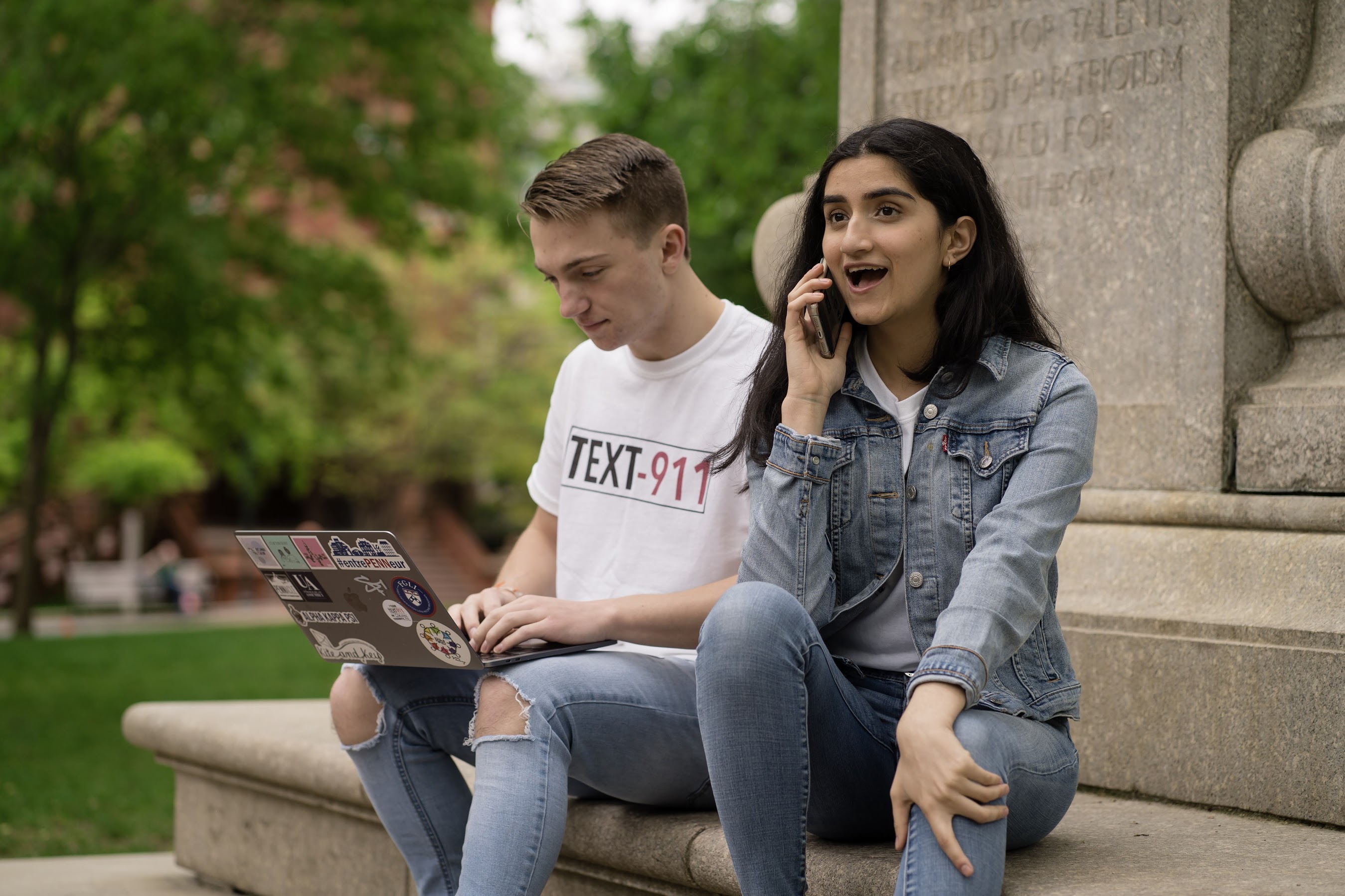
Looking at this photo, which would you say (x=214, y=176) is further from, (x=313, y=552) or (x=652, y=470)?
(x=313, y=552)

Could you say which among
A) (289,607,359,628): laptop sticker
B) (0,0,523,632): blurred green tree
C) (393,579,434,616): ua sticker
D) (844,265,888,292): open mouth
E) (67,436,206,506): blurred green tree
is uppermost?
(0,0,523,632): blurred green tree

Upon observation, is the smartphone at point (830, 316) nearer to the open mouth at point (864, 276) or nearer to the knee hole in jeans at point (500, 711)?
the open mouth at point (864, 276)

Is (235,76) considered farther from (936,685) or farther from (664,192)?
(936,685)

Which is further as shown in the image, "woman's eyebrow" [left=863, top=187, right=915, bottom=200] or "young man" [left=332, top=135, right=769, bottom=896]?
"young man" [left=332, top=135, right=769, bottom=896]

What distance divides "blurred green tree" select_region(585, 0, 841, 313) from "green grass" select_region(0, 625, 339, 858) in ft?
18.6

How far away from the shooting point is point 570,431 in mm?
3375

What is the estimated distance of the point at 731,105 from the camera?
16.9 meters

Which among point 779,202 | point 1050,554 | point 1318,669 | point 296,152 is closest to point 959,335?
point 1050,554

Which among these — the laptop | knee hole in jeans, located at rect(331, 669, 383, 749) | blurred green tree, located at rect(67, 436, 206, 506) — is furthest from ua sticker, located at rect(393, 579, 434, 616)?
blurred green tree, located at rect(67, 436, 206, 506)

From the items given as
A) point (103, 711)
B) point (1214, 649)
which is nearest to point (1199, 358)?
point (1214, 649)

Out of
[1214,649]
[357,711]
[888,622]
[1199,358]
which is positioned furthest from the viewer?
[1199,358]

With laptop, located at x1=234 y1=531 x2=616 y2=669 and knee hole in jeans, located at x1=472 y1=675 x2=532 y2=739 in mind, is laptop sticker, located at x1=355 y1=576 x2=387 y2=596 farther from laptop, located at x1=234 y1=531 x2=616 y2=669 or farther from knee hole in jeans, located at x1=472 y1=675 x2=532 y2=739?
knee hole in jeans, located at x1=472 y1=675 x2=532 y2=739

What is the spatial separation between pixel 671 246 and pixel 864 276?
1.99 feet

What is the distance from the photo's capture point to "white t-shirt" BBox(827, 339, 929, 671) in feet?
8.83
